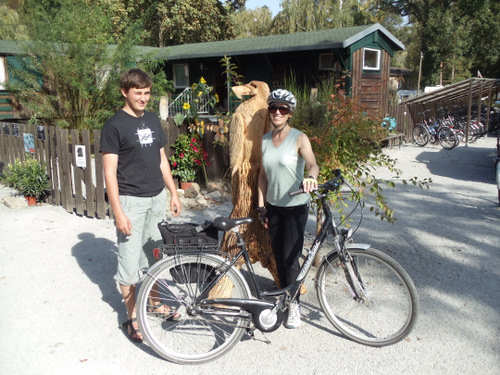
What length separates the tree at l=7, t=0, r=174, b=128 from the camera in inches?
485

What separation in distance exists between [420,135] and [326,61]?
14.0ft

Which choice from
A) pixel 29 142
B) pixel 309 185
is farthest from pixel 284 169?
pixel 29 142

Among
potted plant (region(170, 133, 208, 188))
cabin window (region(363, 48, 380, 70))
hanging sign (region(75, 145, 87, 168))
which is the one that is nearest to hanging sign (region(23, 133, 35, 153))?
hanging sign (region(75, 145, 87, 168))

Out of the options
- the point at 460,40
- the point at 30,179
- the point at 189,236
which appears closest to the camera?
the point at 189,236

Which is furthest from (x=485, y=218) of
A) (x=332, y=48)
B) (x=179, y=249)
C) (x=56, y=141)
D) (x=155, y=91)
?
(x=155, y=91)

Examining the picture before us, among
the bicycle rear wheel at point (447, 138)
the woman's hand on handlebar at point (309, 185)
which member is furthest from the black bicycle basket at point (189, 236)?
the bicycle rear wheel at point (447, 138)

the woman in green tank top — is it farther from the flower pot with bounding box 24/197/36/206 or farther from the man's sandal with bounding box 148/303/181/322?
the flower pot with bounding box 24/197/36/206

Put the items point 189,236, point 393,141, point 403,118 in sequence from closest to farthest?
point 189,236 → point 393,141 → point 403,118

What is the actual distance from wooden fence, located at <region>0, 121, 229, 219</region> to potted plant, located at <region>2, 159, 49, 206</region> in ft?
0.35

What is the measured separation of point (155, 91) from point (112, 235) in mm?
10144

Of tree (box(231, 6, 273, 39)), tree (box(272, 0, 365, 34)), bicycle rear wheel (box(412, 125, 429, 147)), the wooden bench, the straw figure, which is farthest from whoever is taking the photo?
tree (box(231, 6, 273, 39))

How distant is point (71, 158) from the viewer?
6.59 metres

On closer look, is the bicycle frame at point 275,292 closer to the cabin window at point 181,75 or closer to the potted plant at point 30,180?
the potted plant at point 30,180

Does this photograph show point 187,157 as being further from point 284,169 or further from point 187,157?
point 284,169
